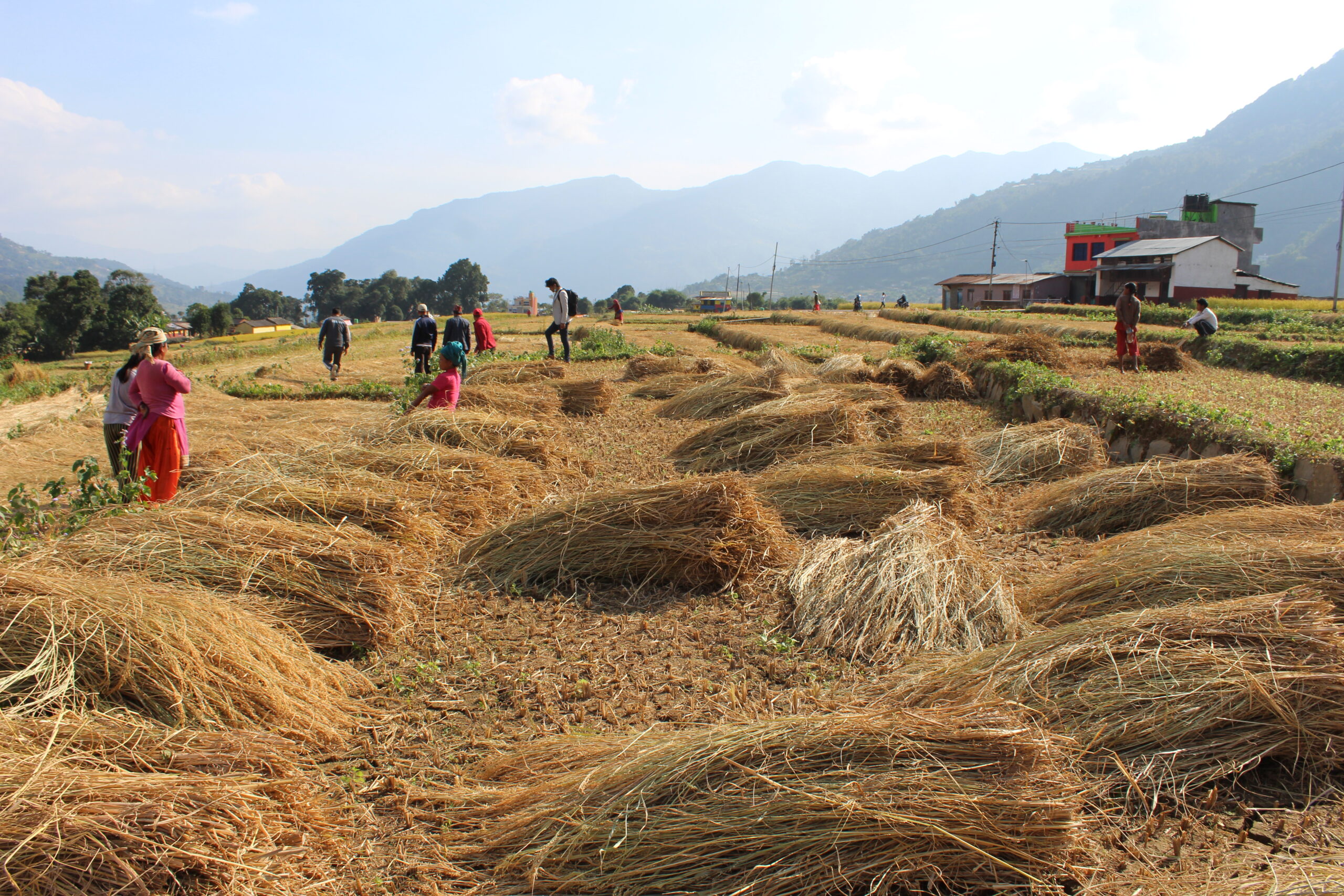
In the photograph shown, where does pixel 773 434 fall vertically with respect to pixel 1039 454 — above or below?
above

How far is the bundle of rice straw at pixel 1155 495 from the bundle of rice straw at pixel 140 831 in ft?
17.1

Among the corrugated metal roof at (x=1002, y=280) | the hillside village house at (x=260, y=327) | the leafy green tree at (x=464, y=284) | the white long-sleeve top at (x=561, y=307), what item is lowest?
the white long-sleeve top at (x=561, y=307)

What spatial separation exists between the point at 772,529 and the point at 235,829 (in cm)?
352

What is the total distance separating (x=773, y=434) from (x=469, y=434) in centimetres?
303

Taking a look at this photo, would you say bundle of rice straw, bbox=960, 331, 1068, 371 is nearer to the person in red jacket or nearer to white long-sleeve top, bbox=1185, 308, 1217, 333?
white long-sleeve top, bbox=1185, 308, 1217, 333

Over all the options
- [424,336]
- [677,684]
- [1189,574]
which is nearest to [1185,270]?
[424,336]

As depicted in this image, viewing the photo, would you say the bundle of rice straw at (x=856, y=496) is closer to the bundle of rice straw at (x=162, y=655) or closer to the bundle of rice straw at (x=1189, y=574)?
the bundle of rice straw at (x=1189, y=574)

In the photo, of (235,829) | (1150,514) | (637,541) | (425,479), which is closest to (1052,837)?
(235,829)

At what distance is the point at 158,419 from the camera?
5.82 m

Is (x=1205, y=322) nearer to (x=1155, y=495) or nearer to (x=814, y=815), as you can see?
(x=1155, y=495)

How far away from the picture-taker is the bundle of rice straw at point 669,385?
12.2m

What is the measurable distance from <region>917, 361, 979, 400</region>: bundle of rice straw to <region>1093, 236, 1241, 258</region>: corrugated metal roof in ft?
104

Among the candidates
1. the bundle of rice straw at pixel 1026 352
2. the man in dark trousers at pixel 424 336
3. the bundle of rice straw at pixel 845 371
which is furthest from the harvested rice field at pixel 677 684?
the bundle of rice straw at pixel 1026 352

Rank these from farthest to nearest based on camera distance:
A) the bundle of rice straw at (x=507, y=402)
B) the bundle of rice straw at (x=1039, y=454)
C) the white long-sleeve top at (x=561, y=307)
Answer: the white long-sleeve top at (x=561, y=307)
the bundle of rice straw at (x=507, y=402)
the bundle of rice straw at (x=1039, y=454)
